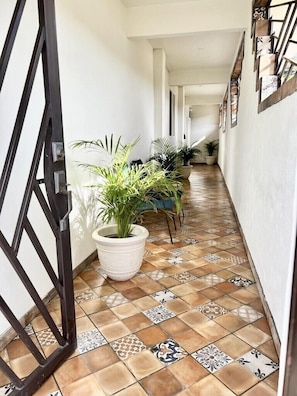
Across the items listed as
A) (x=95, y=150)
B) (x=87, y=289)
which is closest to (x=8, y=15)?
(x=95, y=150)

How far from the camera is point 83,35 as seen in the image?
8.13 feet

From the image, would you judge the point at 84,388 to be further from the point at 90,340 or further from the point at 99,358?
the point at 90,340

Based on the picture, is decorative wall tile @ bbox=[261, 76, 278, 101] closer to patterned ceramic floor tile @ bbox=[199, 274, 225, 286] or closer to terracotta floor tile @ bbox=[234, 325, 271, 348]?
patterned ceramic floor tile @ bbox=[199, 274, 225, 286]

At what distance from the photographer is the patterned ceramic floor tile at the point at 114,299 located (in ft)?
6.76

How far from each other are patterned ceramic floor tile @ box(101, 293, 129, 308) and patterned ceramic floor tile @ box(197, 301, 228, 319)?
526 mm

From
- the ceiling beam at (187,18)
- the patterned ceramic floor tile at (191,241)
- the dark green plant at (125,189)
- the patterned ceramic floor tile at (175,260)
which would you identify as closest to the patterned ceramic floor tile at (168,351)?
the dark green plant at (125,189)

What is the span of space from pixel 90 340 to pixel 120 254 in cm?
67

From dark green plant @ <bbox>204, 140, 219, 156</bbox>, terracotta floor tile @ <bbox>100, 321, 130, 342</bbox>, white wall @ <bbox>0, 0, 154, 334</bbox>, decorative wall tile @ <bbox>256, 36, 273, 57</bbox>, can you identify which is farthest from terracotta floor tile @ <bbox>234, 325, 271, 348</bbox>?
dark green plant @ <bbox>204, 140, 219, 156</bbox>

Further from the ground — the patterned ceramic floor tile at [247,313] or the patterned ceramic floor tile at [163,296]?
the patterned ceramic floor tile at [163,296]

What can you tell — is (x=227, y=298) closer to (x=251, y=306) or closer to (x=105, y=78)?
(x=251, y=306)

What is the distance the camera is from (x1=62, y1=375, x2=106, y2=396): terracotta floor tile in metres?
1.33

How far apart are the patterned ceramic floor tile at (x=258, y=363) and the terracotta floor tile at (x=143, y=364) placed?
1.38ft

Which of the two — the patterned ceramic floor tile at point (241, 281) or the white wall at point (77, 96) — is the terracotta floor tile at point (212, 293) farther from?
the white wall at point (77, 96)

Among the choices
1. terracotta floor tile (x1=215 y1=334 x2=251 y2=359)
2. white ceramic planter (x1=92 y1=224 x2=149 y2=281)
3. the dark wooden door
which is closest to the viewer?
the dark wooden door
